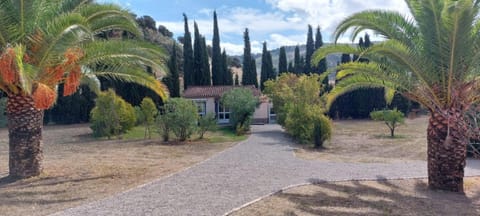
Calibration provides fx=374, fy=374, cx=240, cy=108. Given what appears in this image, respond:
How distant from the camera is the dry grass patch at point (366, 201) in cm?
677

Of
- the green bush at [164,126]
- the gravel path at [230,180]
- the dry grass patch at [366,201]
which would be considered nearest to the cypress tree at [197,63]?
the green bush at [164,126]

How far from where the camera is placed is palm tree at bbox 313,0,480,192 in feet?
26.7

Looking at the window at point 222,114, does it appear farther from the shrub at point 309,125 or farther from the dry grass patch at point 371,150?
the dry grass patch at point 371,150

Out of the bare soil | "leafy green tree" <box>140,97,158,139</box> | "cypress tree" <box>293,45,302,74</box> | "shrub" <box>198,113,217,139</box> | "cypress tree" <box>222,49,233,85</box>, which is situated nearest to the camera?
the bare soil

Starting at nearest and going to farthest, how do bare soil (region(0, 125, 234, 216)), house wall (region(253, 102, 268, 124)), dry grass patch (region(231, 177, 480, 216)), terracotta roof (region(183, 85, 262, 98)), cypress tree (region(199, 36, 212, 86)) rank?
dry grass patch (region(231, 177, 480, 216)) < bare soil (region(0, 125, 234, 216)) < terracotta roof (region(183, 85, 262, 98)) < house wall (region(253, 102, 268, 124)) < cypress tree (region(199, 36, 212, 86))

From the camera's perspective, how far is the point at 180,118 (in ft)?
60.4

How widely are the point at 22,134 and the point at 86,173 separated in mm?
1893

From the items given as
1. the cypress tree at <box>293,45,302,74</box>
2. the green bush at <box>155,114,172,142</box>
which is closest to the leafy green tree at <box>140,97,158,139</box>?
the green bush at <box>155,114,172,142</box>

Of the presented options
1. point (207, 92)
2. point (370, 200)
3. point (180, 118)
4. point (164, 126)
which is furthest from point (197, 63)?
point (370, 200)

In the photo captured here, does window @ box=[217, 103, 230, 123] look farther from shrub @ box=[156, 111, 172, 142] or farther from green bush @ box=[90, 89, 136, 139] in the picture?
shrub @ box=[156, 111, 172, 142]

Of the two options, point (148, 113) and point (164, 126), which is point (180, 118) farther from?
point (148, 113)

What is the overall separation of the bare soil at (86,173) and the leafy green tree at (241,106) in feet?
22.8

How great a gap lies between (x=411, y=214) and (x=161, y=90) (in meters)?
6.82

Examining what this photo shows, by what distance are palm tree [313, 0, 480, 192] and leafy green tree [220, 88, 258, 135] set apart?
14.2 meters
